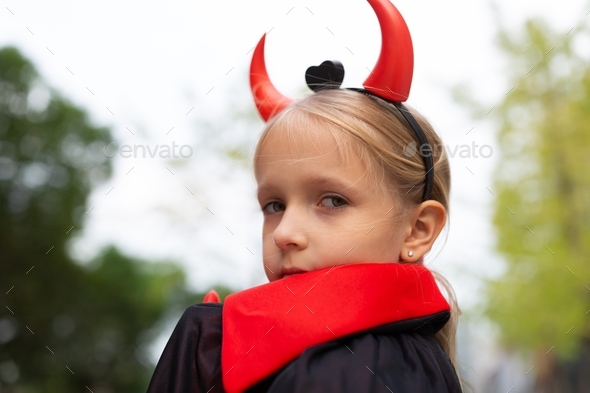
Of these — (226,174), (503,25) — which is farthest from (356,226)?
(503,25)

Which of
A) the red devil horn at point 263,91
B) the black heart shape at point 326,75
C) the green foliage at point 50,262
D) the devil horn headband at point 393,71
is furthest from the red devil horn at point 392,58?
the green foliage at point 50,262

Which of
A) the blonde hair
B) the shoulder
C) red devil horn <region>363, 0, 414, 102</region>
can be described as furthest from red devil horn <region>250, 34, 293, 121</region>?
the shoulder

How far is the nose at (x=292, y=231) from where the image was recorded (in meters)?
1.28

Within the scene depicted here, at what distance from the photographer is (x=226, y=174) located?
586 centimetres

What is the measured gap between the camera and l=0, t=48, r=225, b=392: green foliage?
9.51 meters

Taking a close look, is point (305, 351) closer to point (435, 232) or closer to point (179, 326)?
point (179, 326)

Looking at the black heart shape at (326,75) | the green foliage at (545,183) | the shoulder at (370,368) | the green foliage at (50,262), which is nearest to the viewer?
the shoulder at (370,368)

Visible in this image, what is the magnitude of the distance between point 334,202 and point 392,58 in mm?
350

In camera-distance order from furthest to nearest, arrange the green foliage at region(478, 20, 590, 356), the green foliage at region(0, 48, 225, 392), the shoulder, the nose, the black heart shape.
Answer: the green foliage at region(0, 48, 225, 392), the green foliage at region(478, 20, 590, 356), the black heart shape, the nose, the shoulder

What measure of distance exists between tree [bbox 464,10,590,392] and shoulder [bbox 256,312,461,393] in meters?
6.30

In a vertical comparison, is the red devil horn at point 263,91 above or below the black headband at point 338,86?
above

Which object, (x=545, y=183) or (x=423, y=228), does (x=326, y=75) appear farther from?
(x=545, y=183)

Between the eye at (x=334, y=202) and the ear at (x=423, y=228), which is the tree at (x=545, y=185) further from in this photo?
the eye at (x=334, y=202)

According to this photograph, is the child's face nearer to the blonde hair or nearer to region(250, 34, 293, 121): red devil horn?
the blonde hair
